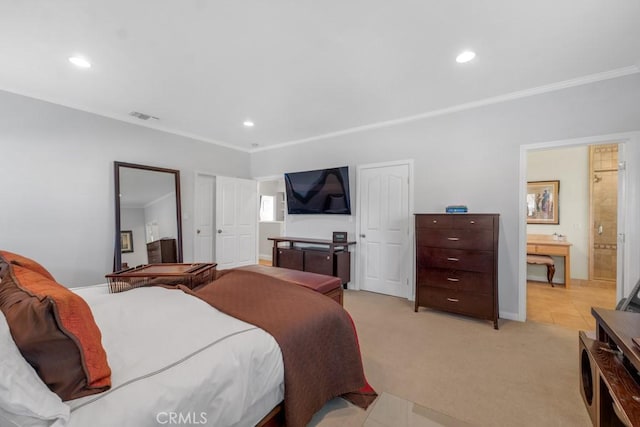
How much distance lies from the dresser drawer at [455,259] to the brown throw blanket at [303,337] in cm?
183

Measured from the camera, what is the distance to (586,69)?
101 inches

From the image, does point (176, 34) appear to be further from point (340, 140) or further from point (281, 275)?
point (340, 140)

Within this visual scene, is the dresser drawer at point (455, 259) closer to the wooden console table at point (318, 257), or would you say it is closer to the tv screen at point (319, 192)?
the wooden console table at point (318, 257)

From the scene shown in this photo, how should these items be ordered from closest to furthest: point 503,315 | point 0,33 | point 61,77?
point 0,33
point 61,77
point 503,315

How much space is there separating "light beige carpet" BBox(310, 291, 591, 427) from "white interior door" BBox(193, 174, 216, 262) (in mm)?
3074

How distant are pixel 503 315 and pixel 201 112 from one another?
15.1 ft

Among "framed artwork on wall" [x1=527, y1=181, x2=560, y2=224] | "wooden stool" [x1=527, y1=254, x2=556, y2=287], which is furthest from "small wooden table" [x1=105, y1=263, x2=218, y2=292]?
"framed artwork on wall" [x1=527, y1=181, x2=560, y2=224]

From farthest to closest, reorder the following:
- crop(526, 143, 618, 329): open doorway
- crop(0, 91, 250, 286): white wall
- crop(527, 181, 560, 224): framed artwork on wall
Result: crop(527, 181, 560, 224): framed artwork on wall
crop(526, 143, 618, 329): open doorway
crop(0, 91, 250, 286): white wall

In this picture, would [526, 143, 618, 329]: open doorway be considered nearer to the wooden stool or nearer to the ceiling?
the wooden stool

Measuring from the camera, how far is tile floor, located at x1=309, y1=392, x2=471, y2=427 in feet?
5.27

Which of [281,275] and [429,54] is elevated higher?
[429,54]

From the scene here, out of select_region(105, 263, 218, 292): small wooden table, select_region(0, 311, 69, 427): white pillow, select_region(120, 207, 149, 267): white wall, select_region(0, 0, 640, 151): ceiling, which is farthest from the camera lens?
select_region(120, 207, 149, 267): white wall

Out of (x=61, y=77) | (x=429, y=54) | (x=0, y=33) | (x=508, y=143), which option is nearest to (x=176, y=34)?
(x=0, y=33)

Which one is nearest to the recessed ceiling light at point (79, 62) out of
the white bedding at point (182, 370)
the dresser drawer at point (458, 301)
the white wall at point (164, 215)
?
the white wall at point (164, 215)
